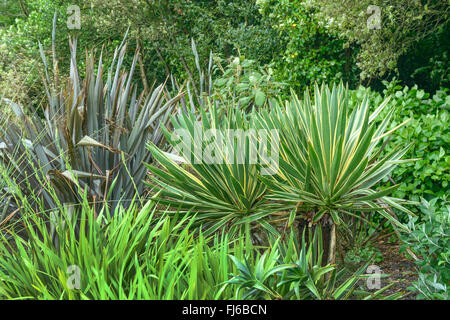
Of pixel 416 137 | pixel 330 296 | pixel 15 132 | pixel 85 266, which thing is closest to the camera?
pixel 85 266

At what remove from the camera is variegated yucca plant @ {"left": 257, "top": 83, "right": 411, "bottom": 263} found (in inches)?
107

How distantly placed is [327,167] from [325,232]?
42cm

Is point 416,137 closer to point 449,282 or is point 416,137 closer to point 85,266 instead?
point 449,282

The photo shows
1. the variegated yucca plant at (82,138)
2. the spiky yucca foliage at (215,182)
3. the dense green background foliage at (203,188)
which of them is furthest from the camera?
the variegated yucca plant at (82,138)

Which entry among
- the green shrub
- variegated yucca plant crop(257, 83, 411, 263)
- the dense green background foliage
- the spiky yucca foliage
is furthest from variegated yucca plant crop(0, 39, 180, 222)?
the green shrub

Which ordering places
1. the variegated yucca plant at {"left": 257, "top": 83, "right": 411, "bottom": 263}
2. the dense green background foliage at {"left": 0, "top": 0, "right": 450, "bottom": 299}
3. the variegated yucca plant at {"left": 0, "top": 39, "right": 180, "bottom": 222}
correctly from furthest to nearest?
the variegated yucca plant at {"left": 0, "top": 39, "right": 180, "bottom": 222} < the variegated yucca plant at {"left": 257, "top": 83, "right": 411, "bottom": 263} < the dense green background foliage at {"left": 0, "top": 0, "right": 450, "bottom": 299}

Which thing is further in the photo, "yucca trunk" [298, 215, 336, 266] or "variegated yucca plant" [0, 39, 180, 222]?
"variegated yucca plant" [0, 39, 180, 222]

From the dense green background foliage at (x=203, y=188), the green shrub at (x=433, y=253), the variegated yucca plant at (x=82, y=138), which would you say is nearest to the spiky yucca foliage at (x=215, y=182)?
the dense green background foliage at (x=203, y=188)

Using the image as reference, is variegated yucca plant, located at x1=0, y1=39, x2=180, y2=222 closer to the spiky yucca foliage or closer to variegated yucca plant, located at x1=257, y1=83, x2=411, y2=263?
the spiky yucca foliage

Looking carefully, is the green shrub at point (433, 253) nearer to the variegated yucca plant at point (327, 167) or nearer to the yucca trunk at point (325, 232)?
the variegated yucca plant at point (327, 167)

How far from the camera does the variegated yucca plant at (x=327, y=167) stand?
2719 mm

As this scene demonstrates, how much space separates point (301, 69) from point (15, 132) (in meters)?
6.20
